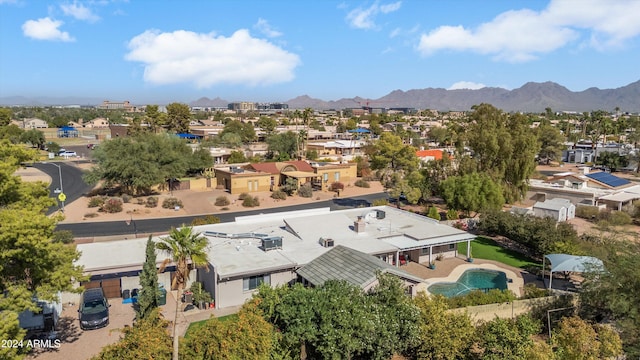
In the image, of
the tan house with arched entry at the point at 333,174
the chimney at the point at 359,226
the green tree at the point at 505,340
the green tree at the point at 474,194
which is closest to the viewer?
the green tree at the point at 505,340

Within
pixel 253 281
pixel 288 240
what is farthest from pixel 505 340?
pixel 288 240

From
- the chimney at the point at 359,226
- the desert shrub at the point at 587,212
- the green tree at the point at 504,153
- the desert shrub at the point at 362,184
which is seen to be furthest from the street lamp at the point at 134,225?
the desert shrub at the point at 587,212

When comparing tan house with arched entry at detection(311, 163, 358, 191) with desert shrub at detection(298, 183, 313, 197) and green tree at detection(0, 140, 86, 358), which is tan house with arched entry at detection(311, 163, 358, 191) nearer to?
desert shrub at detection(298, 183, 313, 197)

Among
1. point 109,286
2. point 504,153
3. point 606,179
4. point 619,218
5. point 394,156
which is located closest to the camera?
point 109,286

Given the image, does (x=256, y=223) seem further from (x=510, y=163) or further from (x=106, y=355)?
(x=510, y=163)

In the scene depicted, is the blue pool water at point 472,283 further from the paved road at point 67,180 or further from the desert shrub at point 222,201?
the paved road at point 67,180

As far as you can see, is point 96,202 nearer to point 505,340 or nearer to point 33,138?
point 505,340
